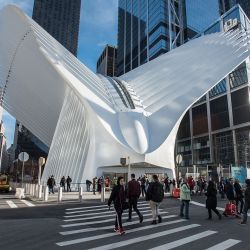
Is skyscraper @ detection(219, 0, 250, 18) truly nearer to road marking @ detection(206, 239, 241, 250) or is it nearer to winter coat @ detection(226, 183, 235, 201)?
winter coat @ detection(226, 183, 235, 201)

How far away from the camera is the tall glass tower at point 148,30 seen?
99.4 meters

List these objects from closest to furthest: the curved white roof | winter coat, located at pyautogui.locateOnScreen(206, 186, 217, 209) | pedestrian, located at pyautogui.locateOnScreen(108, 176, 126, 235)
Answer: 1. pedestrian, located at pyautogui.locateOnScreen(108, 176, 126, 235)
2. winter coat, located at pyautogui.locateOnScreen(206, 186, 217, 209)
3. the curved white roof

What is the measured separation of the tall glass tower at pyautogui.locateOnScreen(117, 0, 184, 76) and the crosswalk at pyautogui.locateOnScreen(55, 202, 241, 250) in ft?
297

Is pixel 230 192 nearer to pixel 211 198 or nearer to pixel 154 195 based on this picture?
pixel 211 198

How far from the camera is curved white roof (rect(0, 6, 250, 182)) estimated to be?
101ft

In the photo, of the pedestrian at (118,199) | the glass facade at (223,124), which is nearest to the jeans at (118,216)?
the pedestrian at (118,199)

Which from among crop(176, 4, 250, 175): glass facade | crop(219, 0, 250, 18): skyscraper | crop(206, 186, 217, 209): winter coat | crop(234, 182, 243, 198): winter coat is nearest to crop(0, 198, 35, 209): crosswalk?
crop(206, 186, 217, 209): winter coat

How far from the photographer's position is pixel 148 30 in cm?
10756

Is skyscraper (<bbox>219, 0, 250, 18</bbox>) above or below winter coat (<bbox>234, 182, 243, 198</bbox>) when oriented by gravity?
above

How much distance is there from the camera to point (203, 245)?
23.3ft

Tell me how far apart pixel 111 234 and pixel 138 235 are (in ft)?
2.48

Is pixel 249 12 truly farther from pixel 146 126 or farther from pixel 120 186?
pixel 120 186

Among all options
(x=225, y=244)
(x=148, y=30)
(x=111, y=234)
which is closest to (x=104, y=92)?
(x=111, y=234)

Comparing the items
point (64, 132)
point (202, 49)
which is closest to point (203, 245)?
point (64, 132)
